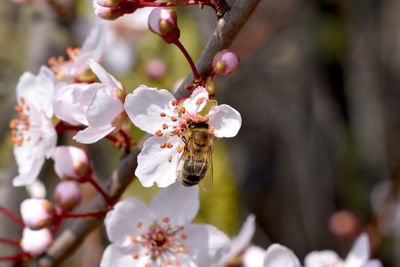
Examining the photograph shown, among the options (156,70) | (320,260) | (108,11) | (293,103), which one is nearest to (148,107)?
(108,11)

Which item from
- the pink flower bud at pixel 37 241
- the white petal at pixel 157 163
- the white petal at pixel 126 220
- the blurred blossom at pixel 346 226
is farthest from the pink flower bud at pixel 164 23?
the blurred blossom at pixel 346 226

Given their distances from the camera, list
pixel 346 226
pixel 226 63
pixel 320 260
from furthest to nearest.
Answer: pixel 346 226
pixel 320 260
pixel 226 63

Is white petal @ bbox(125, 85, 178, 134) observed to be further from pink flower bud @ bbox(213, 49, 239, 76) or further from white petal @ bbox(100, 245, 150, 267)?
white petal @ bbox(100, 245, 150, 267)

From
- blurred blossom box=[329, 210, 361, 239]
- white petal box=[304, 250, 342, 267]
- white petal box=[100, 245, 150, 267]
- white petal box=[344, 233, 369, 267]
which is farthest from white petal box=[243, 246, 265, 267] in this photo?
blurred blossom box=[329, 210, 361, 239]

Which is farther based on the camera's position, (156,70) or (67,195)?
(156,70)

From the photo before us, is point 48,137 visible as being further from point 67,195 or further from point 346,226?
point 346,226

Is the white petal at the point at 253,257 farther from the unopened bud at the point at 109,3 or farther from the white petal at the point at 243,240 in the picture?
the unopened bud at the point at 109,3

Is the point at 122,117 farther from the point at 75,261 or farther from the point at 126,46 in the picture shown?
the point at 126,46
